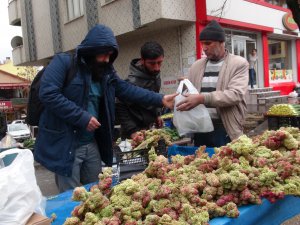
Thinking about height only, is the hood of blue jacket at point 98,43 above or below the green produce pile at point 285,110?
above

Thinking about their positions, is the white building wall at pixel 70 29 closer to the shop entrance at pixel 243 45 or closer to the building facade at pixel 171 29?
the building facade at pixel 171 29

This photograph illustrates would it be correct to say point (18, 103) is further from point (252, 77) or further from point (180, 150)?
point (180, 150)

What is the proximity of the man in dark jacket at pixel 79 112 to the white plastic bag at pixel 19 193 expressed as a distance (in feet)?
2.70

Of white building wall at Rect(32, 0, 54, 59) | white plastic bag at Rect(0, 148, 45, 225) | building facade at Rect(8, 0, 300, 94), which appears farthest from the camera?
white building wall at Rect(32, 0, 54, 59)

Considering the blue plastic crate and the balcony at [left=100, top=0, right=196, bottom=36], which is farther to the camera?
the balcony at [left=100, top=0, right=196, bottom=36]

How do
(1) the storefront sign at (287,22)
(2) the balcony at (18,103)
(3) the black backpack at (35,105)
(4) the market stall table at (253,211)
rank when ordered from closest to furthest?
1. (4) the market stall table at (253,211)
2. (3) the black backpack at (35,105)
3. (1) the storefront sign at (287,22)
4. (2) the balcony at (18,103)

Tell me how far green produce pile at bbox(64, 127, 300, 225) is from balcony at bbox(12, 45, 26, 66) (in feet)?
68.1

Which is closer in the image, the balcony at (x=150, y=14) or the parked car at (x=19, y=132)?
the balcony at (x=150, y=14)

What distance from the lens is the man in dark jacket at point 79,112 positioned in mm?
2500

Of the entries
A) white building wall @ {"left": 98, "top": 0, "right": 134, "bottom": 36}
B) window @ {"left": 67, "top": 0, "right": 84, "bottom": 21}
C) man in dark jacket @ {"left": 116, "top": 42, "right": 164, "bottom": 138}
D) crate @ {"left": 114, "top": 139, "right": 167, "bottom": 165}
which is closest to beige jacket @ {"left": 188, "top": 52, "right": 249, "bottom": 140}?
Result: man in dark jacket @ {"left": 116, "top": 42, "right": 164, "bottom": 138}

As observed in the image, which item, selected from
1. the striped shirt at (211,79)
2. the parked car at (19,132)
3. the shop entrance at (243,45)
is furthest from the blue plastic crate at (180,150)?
the parked car at (19,132)

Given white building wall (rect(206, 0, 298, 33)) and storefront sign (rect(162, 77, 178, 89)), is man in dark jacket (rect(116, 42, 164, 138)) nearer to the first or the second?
white building wall (rect(206, 0, 298, 33))

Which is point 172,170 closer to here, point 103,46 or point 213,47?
point 103,46

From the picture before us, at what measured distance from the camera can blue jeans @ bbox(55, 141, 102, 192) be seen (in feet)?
8.87
